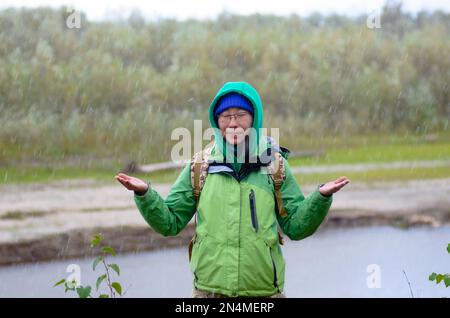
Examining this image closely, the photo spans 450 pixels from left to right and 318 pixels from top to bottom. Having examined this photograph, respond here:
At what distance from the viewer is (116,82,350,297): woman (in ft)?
9.44

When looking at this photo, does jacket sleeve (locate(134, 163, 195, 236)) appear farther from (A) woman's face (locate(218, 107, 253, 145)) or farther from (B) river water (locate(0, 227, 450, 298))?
(B) river water (locate(0, 227, 450, 298))

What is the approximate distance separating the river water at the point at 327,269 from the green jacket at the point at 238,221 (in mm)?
4292

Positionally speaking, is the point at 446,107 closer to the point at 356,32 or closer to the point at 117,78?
the point at 356,32

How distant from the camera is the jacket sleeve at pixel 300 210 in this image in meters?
2.89

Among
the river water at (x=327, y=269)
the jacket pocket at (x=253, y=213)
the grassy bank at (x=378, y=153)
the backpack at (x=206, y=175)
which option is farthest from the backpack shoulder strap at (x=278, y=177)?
the grassy bank at (x=378, y=153)

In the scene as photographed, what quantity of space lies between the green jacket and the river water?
4292 mm

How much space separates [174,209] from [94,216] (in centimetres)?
636

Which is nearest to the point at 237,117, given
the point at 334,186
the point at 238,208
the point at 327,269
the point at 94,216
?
the point at 238,208

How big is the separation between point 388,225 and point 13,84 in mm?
5066

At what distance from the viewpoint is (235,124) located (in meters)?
3.01

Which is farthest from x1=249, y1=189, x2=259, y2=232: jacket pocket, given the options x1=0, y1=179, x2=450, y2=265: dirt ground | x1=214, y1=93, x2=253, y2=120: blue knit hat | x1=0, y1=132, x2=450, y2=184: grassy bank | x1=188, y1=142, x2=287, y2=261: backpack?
x1=0, y1=132, x2=450, y2=184: grassy bank

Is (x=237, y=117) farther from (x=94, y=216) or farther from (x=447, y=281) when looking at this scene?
(x=94, y=216)

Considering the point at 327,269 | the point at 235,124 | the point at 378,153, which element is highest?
the point at 378,153

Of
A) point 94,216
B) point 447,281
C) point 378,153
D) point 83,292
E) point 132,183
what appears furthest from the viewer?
point 378,153
